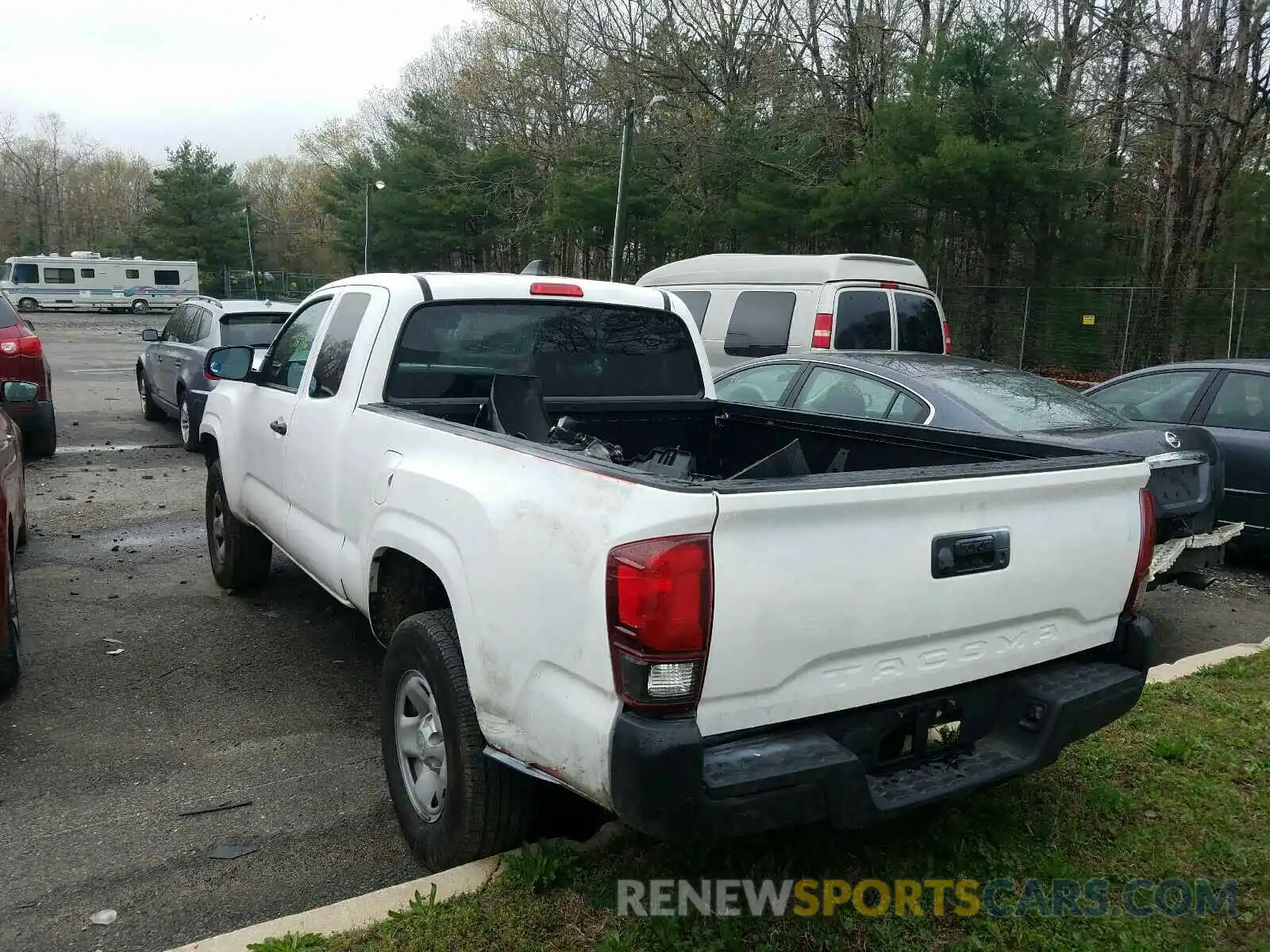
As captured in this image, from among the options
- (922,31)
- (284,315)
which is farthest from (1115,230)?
(284,315)

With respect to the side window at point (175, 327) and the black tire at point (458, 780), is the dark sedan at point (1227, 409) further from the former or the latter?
the side window at point (175, 327)

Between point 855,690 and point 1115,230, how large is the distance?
23088 millimetres

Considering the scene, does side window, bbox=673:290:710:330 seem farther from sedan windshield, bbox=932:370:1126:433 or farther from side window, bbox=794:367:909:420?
sedan windshield, bbox=932:370:1126:433

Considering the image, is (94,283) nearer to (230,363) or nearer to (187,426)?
(187,426)

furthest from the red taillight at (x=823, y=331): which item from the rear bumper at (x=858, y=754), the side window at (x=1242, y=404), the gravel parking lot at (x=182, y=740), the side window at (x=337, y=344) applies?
the rear bumper at (x=858, y=754)

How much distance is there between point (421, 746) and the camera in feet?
10.7

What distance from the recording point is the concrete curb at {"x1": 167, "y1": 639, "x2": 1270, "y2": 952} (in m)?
2.76

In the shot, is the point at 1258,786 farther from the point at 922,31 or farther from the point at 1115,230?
the point at 922,31

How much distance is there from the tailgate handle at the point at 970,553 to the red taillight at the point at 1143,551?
2.28 feet

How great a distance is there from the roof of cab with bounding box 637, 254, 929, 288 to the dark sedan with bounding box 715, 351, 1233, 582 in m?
4.54

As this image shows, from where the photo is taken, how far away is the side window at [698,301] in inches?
519

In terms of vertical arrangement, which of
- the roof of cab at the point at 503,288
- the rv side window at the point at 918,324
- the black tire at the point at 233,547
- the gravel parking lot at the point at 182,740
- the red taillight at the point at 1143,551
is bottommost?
the gravel parking lot at the point at 182,740

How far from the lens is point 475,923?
111 inches

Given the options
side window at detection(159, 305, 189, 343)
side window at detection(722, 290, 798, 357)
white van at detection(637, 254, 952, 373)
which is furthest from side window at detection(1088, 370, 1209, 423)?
side window at detection(159, 305, 189, 343)
